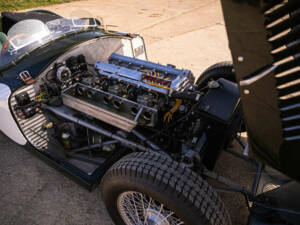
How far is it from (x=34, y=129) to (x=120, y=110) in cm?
123

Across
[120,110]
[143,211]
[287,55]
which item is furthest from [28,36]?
[287,55]

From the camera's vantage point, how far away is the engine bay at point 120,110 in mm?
2320

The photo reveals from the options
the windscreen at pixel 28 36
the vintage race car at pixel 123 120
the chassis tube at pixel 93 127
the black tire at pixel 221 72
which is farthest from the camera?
the black tire at pixel 221 72

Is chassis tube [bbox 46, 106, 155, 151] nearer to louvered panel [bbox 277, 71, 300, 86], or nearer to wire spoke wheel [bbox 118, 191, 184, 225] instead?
wire spoke wheel [bbox 118, 191, 184, 225]

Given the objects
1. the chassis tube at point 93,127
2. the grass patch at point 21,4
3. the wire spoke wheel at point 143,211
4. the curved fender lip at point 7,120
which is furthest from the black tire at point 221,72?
the grass patch at point 21,4

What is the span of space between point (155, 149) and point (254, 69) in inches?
59.4

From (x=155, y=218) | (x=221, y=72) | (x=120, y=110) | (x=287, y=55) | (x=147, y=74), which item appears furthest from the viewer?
(x=221, y=72)

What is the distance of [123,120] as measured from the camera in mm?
2391

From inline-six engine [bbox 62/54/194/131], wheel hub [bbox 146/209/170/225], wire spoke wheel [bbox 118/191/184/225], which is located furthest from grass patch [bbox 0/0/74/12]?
wheel hub [bbox 146/209/170/225]

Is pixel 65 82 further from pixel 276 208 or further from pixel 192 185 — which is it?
pixel 276 208

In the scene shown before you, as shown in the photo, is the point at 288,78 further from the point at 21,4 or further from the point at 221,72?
the point at 21,4

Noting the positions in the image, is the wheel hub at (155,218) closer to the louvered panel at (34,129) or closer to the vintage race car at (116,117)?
the vintage race car at (116,117)

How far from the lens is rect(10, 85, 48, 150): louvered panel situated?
8.99 feet

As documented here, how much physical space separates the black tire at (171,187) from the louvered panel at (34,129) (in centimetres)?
143
